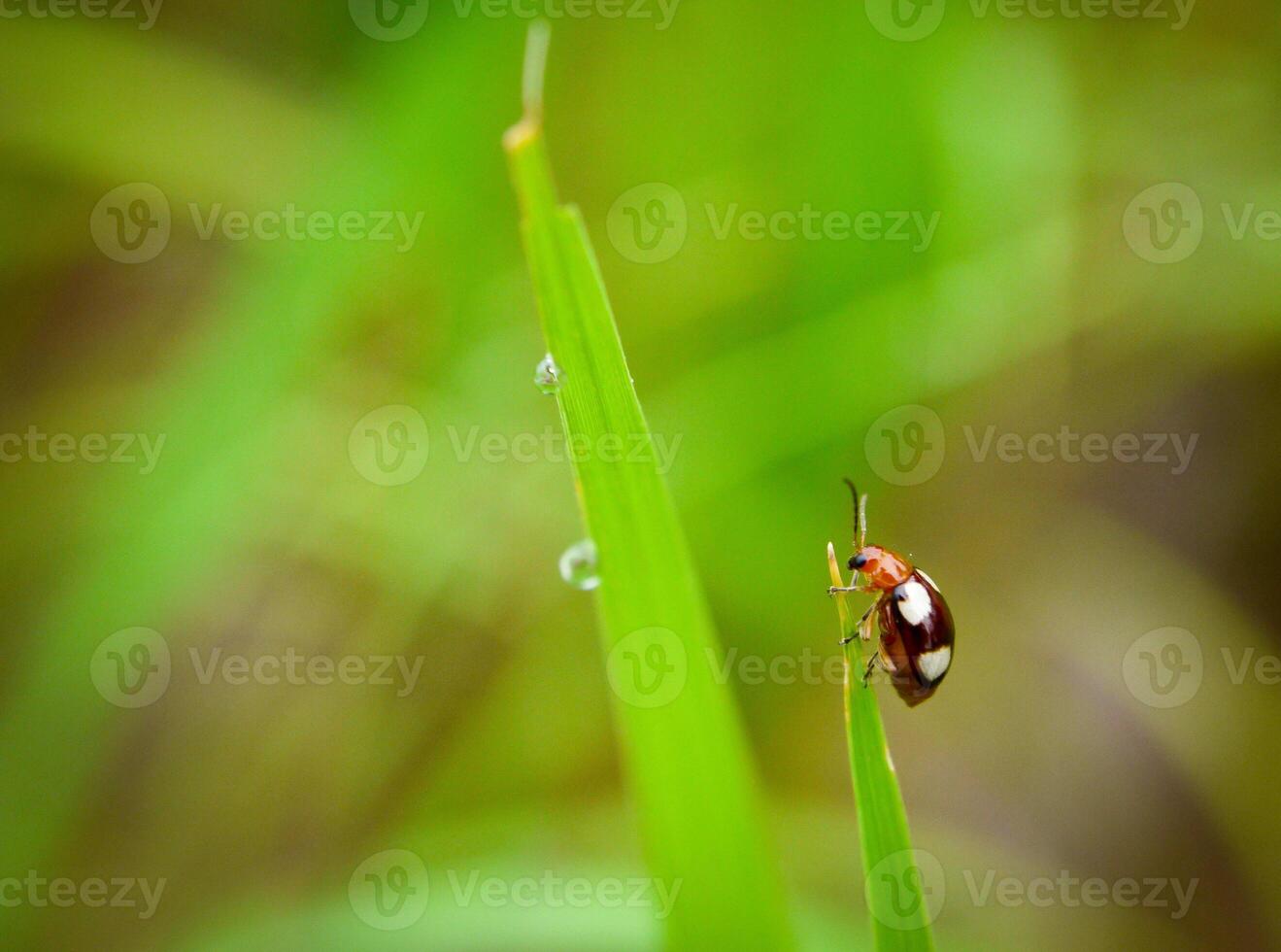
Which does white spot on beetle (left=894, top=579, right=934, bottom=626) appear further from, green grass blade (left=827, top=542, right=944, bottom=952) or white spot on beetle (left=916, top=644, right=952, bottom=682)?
green grass blade (left=827, top=542, right=944, bottom=952)

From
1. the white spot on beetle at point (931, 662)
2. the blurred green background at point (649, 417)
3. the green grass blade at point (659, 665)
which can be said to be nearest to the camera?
the green grass blade at point (659, 665)

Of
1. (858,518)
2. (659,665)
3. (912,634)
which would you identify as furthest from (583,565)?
(858,518)

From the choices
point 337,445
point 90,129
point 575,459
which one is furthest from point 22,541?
point 575,459

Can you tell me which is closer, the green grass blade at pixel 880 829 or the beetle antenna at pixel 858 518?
the green grass blade at pixel 880 829

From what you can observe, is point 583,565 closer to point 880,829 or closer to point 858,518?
point 880,829

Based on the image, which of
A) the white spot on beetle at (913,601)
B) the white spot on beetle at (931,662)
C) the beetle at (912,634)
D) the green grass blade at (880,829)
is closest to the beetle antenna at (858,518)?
the beetle at (912,634)

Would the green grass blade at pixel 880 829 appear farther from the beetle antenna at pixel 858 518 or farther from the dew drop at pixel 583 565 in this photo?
the beetle antenna at pixel 858 518

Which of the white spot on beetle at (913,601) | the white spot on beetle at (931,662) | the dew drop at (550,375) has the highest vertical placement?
the white spot on beetle at (913,601)

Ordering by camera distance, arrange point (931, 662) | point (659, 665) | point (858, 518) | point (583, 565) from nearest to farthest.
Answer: point (659, 665) < point (583, 565) < point (931, 662) < point (858, 518)
